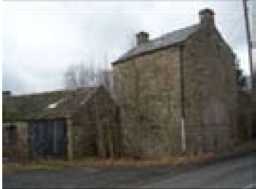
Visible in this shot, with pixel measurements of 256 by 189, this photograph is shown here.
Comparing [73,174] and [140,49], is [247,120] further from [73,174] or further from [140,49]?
[73,174]

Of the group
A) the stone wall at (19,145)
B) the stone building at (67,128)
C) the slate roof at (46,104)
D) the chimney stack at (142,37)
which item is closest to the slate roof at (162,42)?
the chimney stack at (142,37)

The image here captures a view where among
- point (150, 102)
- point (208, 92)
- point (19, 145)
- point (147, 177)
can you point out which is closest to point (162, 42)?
point (150, 102)

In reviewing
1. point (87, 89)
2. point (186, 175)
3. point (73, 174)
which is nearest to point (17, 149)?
point (87, 89)

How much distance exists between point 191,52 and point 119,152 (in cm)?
697

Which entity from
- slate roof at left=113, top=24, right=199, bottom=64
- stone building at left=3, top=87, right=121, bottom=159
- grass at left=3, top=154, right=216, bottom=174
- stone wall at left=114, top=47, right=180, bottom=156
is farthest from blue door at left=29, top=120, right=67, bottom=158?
slate roof at left=113, top=24, right=199, bottom=64

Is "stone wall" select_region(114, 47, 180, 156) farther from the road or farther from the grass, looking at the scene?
the road

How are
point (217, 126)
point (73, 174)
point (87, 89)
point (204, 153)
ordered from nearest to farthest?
1. point (73, 174)
2. point (204, 153)
3. point (217, 126)
4. point (87, 89)

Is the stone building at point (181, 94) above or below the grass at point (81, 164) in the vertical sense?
above

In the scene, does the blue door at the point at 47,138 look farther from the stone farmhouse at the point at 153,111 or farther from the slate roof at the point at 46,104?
the slate roof at the point at 46,104

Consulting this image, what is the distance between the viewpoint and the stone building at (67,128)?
2286 centimetres

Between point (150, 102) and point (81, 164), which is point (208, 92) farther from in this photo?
point (81, 164)

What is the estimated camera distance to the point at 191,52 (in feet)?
73.7

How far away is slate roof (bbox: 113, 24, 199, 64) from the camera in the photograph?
22578 millimetres

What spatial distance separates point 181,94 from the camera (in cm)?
2234
